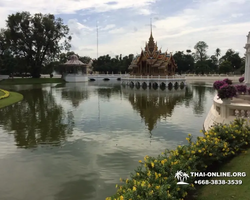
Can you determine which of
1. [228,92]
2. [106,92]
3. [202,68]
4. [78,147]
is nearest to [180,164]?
[228,92]

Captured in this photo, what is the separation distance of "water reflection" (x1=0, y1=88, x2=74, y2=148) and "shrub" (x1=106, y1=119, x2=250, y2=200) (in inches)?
249

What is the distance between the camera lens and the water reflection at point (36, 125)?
36.0 ft

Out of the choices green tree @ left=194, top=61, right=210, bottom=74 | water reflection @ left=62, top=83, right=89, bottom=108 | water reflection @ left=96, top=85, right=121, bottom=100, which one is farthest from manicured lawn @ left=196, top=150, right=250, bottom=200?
green tree @ left=194, top=61, right=210, bottom=74

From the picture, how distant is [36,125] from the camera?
1368 cm

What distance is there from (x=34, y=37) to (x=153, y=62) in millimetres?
29154

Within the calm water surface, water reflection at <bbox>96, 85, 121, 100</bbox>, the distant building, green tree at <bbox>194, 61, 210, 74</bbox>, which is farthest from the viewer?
green tree at <bbox>194, 61, 210, 74</bbox>

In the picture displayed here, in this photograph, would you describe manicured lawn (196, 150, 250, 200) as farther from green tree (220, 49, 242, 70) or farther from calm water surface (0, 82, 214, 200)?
green tree (220, 49, 242, 70)

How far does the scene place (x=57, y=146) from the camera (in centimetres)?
996

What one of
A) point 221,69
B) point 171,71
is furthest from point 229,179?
point 221,69

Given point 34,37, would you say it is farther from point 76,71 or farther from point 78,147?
point 78,147

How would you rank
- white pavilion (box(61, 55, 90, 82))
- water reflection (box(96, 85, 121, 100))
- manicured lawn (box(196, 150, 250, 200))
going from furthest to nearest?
white pavilion (box(61, 55, 90, 82))
water reflection (box(96, 85, 121, 100))
manicured lawn (box(196, 150, 250, 200))

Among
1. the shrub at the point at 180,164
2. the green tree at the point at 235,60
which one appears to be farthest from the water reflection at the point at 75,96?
the green tree at the point at 235,60

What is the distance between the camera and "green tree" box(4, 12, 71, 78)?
182 ft

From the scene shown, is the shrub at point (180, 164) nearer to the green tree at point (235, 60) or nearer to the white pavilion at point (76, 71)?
the white pavilion at point (76, 71)
